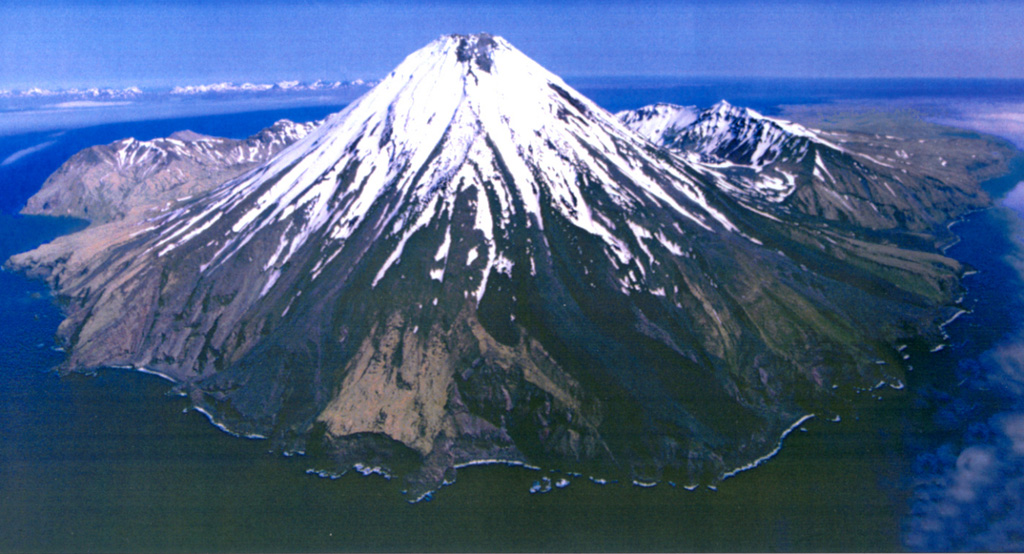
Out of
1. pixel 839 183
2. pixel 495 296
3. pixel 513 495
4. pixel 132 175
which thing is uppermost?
pixel 839 183

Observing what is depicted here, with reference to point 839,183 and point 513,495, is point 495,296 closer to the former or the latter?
point 513,495

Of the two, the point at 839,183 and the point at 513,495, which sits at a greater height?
the point at 839,183

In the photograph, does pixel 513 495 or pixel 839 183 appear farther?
pixel 839 183

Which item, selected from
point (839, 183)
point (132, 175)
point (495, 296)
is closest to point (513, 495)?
point (495, 296)

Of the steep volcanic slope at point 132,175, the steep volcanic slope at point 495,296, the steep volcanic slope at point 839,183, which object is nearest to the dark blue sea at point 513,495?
the steep volcanic slope at point 495,296

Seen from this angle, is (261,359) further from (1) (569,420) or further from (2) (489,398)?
(1) (569,420)

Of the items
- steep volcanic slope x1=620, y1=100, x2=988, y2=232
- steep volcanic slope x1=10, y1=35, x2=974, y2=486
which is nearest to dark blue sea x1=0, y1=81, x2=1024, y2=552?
steep volcanic slope x1=10, y1=35, x2=974, y2=486

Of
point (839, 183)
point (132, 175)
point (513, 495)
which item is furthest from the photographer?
point (132, 175)
